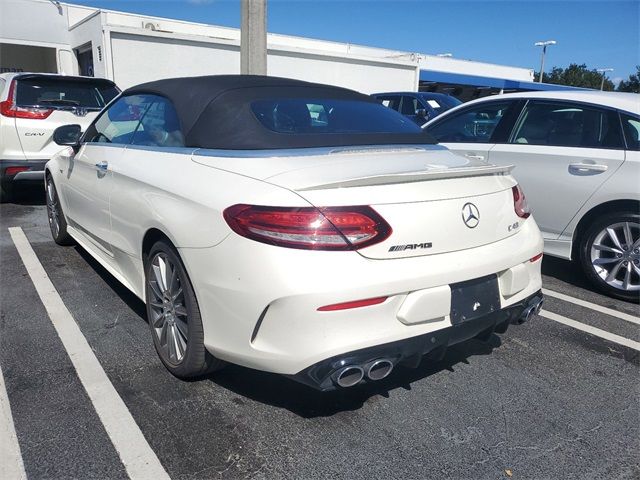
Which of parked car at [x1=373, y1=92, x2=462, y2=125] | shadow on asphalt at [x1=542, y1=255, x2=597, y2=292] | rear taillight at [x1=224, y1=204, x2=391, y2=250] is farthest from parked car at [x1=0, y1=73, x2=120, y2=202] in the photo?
parked car at [x1=373, y1=92, x2=462, y2=125]

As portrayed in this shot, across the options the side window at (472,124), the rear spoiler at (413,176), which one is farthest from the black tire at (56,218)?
the side window at (472,124)

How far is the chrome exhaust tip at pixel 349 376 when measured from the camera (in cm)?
200

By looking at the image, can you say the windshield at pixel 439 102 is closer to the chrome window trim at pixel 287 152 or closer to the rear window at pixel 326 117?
the rear window at pixel 326 117

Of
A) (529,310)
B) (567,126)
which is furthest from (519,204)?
(567,126)

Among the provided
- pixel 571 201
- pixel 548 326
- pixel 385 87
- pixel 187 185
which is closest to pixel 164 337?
pixel 187 185

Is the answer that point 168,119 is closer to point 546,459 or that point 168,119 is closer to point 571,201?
point 546,459

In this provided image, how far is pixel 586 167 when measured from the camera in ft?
13.1

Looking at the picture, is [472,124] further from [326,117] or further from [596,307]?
[326,117]

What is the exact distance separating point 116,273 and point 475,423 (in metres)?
2.42

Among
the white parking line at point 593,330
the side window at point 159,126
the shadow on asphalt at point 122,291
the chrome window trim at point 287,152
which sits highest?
the side window at point 159,126

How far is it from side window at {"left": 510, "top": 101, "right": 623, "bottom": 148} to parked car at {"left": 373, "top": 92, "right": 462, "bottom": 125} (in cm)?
667

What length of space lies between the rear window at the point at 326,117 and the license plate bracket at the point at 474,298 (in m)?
1.13

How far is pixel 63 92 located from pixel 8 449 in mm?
5713

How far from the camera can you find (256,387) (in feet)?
8.66
